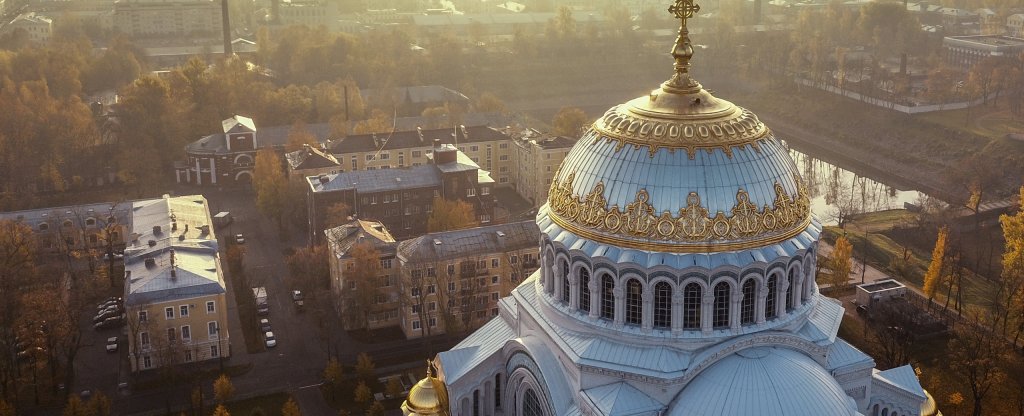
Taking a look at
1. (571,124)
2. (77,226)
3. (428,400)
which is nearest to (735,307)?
(428,400)

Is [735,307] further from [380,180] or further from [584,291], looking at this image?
[380,180]

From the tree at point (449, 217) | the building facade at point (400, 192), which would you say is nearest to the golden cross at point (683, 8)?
the tree at point (449, 217)

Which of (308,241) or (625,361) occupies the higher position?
(625,361)

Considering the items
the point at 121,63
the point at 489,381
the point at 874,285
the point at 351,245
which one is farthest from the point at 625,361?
the point at 121,63

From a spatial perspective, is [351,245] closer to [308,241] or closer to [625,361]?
[308,241]

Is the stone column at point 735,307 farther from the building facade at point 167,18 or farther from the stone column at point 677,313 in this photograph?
the building facade at point 167,18

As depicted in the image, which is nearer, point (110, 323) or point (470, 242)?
point (470, 242)

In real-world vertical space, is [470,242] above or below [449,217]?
above
